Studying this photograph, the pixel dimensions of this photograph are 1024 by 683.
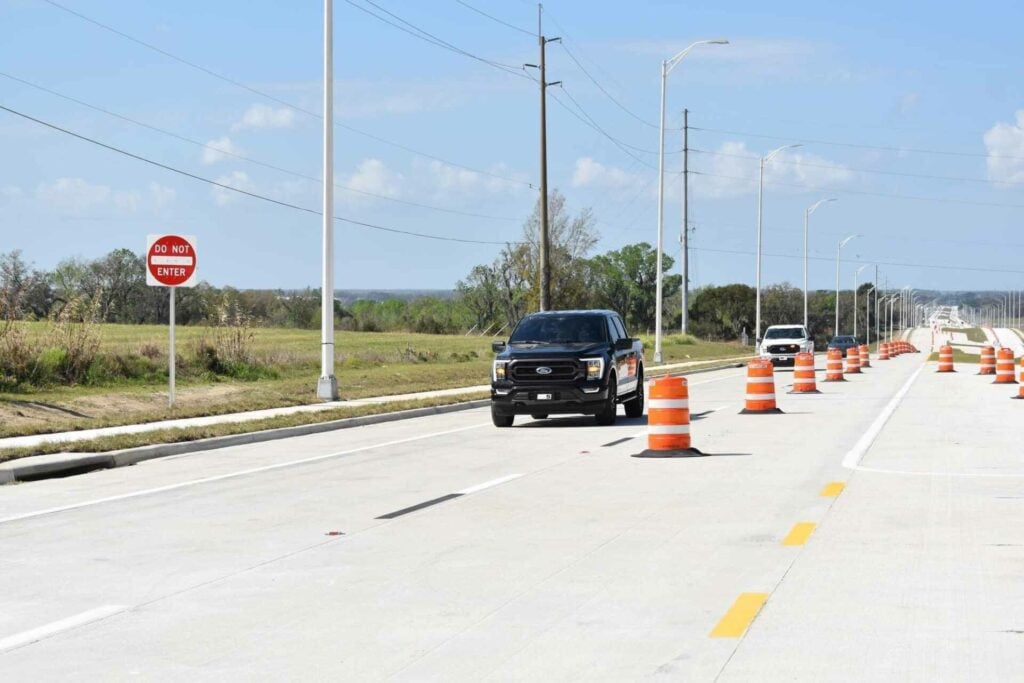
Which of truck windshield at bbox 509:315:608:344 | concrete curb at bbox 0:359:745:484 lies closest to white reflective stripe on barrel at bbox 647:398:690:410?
concrete curb at bbox 0:359:745:484

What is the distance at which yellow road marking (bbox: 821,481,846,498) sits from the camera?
13.7 m

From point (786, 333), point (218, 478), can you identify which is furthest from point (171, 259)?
point (786, 333)

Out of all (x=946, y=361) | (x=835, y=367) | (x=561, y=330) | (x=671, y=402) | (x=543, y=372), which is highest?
(x=561, y=330)

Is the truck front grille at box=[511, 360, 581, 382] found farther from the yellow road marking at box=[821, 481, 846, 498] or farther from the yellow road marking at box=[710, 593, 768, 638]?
the yellow road marking at box=[710, 593, 768, 638]

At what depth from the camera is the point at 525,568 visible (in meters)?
9.64

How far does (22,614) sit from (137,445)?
1102cm

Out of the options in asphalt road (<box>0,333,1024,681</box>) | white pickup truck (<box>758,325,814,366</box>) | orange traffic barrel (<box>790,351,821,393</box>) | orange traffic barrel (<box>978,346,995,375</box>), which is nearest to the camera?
asphalt road (<box>0,333,1024,681</box>)

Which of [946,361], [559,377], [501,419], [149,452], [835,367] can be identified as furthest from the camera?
[946,361]

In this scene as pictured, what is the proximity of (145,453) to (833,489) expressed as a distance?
9.26 m

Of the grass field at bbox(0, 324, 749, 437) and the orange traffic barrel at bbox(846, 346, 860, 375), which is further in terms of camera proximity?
the orange traffic barrel at bbox(846, 346, 860, 375)

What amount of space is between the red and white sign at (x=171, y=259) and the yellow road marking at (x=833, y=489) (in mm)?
14679

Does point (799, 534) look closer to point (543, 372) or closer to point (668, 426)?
point (668, 426)

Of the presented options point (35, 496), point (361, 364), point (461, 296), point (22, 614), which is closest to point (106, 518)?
point (35, 496)

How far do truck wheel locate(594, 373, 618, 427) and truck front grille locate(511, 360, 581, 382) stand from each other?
733mm
